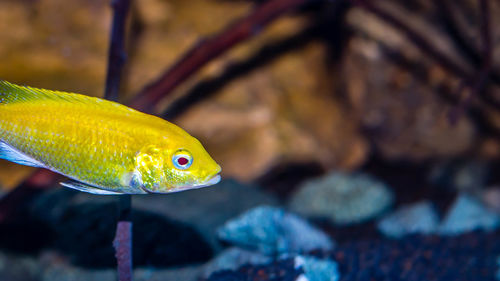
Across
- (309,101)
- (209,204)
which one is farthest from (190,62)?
(309,101)

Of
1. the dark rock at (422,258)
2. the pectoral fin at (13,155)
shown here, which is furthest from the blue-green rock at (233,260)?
the pectoral fin at (13,155)

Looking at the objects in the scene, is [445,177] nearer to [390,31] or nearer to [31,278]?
[390,31]

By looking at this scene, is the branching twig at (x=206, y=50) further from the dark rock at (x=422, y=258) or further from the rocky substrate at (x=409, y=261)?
the dark rock at (x=422, y=258)

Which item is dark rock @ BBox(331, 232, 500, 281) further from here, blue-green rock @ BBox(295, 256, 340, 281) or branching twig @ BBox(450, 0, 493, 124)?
branching twig @ BBox(450, 0, 493, 124)

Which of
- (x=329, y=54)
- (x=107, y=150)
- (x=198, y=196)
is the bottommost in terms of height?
(x=107, y=150)

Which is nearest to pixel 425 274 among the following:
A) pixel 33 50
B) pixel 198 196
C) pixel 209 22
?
pixel 198 196
